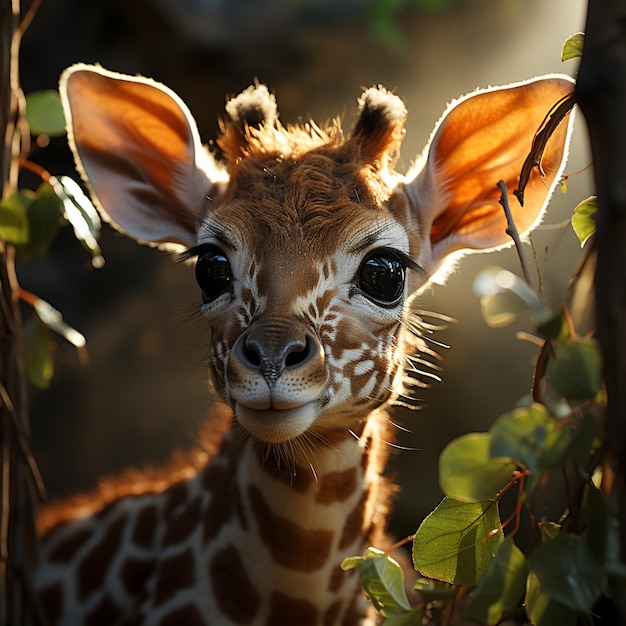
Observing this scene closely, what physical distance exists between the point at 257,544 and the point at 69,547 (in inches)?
41.4

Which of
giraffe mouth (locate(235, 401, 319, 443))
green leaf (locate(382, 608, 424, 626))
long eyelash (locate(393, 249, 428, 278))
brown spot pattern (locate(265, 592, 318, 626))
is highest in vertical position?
long eyelash (locate(393, 249, 428, 278))

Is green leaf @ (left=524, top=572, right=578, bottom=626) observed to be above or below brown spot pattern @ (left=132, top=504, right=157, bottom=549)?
above

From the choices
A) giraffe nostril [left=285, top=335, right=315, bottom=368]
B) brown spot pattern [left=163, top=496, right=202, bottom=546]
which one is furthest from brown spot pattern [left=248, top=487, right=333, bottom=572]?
giraffe nostril [left=285, top=335, right=315, bottom=368]

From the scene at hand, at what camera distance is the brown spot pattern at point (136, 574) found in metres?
2.74

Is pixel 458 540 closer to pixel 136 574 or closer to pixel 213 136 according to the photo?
pixel 136 574

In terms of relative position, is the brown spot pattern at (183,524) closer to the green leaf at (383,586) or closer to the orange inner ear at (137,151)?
the orange inner ear at (137,151)

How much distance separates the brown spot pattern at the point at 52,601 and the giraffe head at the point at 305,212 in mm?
1246

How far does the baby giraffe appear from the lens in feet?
6.47

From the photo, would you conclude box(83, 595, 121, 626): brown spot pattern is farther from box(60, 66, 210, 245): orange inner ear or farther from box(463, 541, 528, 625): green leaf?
box(463, 541, 528, 625): green leaf

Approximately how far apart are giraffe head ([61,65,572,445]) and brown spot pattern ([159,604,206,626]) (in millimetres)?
688

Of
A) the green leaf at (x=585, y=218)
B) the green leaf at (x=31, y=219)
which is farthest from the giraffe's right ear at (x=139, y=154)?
the green leaf at (x=585, y=218)

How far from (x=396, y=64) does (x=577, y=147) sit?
1670mm

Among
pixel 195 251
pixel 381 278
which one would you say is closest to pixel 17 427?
pixel 195 251

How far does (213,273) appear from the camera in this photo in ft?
7.11
